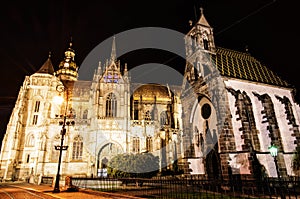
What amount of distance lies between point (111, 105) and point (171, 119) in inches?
565

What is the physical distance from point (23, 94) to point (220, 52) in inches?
1749

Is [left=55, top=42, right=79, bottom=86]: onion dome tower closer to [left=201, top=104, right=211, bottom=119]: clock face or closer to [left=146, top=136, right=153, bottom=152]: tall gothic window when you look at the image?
[left=146, top=136, right=153, bottom=152]: tall gothic window

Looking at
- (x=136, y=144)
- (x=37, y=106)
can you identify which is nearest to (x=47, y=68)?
(x=37, y=106)

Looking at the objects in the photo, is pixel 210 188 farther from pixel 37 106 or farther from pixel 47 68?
pixel 47 68

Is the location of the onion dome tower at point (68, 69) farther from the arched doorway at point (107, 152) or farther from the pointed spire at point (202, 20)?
the pointed spire at point (202, 20)

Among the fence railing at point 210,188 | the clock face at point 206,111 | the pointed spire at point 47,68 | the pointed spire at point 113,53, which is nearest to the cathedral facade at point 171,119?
the pointed spire at point 47,68

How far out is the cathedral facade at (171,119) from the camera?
1733 centimetres

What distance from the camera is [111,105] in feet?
122

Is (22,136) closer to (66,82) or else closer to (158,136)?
(66,82)

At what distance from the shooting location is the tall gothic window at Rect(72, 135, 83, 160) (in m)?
33.9

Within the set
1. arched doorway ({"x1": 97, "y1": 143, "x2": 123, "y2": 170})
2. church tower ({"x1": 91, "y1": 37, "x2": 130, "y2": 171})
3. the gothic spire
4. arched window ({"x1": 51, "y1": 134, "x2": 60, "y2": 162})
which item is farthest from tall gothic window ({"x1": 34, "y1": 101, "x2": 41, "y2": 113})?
arched doorway ({"x1": 97, "y1": 143, "x2": 123, "y2": 170})

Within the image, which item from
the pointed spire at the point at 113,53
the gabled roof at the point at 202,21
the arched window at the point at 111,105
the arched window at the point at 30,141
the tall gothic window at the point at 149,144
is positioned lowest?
the tall gothic window at the point at 149,144

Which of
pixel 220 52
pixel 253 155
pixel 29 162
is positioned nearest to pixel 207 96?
pixel 253 155

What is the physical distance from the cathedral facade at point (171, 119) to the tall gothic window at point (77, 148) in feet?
Answer: 0.57
